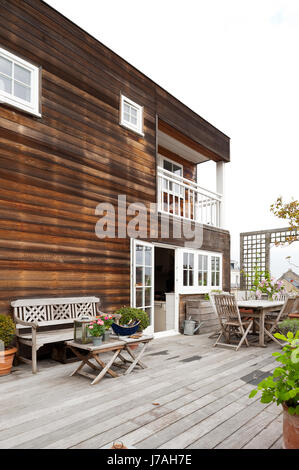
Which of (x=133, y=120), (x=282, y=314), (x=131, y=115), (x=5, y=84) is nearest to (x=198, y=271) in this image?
(x=282, y=314)

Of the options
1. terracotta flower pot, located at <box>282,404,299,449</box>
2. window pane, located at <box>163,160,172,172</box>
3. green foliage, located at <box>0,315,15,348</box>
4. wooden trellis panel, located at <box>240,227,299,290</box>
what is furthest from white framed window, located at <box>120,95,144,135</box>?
wooden trellis panel, located at <box>240,227,299,290</box>

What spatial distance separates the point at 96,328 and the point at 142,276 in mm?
2636

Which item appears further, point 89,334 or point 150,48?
point 150,48

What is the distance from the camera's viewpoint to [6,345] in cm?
407

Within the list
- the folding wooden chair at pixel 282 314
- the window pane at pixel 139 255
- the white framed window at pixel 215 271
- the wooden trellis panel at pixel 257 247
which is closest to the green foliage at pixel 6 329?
the window pane at pixel 139 255

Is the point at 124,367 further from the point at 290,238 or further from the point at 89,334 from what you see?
the point at 290,238

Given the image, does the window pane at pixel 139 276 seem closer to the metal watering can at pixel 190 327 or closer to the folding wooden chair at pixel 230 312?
the folding wooden chair at pixel 230 312

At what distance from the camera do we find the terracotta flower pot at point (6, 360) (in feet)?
13.0

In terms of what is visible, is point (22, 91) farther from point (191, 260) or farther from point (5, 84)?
point (191, 260)

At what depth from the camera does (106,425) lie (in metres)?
2.61

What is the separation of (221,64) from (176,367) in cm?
919

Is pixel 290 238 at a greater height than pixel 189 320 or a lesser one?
greater
